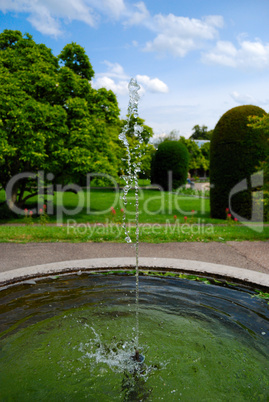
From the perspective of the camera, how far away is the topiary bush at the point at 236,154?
1164cm

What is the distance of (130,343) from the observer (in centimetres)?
325

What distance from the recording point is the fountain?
2.59 metres

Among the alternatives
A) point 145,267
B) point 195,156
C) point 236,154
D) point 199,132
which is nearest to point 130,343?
point 145,267

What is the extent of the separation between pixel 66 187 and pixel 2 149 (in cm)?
432

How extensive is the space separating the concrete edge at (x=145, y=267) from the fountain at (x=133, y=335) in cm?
2

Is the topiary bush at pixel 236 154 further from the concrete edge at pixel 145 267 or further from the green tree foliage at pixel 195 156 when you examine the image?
Answer: the green tree foliage at pixel 195 156

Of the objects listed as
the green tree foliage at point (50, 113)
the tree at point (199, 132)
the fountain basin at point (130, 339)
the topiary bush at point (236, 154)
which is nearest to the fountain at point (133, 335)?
the fountain basin at point (130, 339)

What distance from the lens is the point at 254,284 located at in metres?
4.61

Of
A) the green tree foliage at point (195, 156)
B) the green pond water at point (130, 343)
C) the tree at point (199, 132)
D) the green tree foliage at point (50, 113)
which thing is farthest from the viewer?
the tree at point (199, 132)

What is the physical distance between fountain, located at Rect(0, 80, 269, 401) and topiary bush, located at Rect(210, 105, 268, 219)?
7233 mm

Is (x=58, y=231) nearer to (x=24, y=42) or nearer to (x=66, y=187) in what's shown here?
(x=66, y=187)

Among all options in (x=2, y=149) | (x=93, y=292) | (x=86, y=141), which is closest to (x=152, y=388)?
(x=93, y=292)

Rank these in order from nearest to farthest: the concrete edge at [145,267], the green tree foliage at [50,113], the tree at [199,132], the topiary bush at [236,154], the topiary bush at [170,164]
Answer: the concrete edge at [145,267]
the green tree foliage at [50,113]
the topiary bush at [236,154]
the topiary bush at [170,164]
the tree at [199,132]

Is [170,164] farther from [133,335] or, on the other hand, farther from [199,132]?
[199,132]
